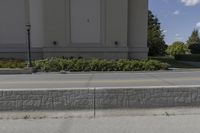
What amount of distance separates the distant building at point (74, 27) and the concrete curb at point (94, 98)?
70.0ft

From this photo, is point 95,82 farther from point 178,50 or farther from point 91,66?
point 178,50

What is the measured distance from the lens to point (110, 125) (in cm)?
772

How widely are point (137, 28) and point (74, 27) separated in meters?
5.62

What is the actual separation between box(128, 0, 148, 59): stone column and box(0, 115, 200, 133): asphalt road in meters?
23.1

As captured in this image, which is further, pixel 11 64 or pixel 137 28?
pixel 137 28

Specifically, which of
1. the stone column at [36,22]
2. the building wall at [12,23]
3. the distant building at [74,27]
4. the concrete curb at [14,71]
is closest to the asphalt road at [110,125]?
the concrete curb at [14,71]

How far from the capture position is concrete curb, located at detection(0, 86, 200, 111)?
8711 millimetres

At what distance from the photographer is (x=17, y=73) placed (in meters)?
24.1

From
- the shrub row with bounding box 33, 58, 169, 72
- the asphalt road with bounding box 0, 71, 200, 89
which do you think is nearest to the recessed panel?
the shrub row with bounding box 33, 58, 169, 72

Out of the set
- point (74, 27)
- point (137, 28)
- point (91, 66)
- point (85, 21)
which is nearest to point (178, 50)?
point (137, 28)

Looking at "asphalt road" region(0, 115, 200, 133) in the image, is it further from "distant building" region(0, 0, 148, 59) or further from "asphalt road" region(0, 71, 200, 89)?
"distant building" region(0, 0, 148, 59)

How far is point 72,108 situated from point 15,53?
919 inches

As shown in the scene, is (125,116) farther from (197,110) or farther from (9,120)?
(9,120)

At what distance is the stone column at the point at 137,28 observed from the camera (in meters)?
31.5
